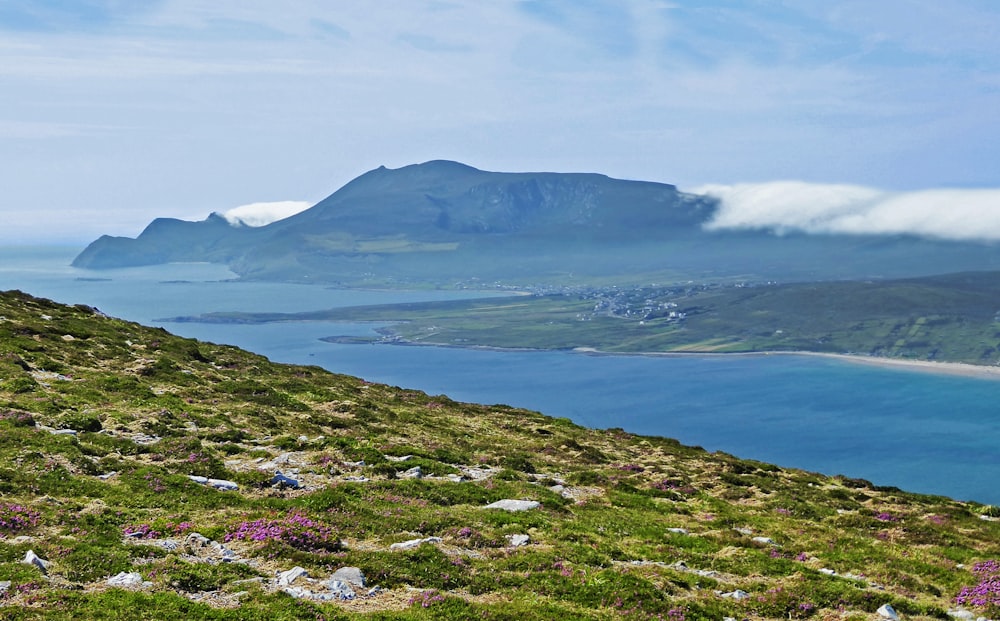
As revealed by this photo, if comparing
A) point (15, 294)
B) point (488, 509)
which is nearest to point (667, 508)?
point (488, 509)

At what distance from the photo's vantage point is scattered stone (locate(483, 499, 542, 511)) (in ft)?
91.9

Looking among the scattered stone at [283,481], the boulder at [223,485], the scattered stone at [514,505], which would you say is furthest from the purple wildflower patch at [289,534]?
the scattered stone at [514,505]

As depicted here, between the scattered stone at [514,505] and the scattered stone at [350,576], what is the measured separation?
29.3ft

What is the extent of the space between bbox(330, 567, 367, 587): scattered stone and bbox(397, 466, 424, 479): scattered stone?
11.3 metres

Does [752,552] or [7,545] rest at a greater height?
[7,545]

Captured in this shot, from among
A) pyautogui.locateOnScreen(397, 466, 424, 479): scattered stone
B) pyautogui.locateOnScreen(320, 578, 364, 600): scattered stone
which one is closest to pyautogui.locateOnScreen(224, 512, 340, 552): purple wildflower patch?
pyautogui.locateOnScreen(320, 578, 364, 600): scattered stone

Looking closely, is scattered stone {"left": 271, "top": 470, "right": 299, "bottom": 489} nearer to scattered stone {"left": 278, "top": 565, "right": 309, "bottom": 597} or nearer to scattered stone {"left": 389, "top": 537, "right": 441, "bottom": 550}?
scattered stone {"left": 389, "top": 537, "right": 441, "bottom": 550}

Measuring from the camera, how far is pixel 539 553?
74.2 feet

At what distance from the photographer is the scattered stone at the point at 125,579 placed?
17672mm

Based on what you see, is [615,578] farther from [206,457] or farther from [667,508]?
[206,457]

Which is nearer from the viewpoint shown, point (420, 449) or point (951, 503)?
point (420, 449)

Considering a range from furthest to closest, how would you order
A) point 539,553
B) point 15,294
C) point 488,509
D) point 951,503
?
point 15,294 < point 951,503 < point 488,509 < point 539,553

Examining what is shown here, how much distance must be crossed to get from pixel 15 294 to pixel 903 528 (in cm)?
7201

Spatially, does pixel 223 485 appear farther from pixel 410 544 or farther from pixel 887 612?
pixel 887 612
